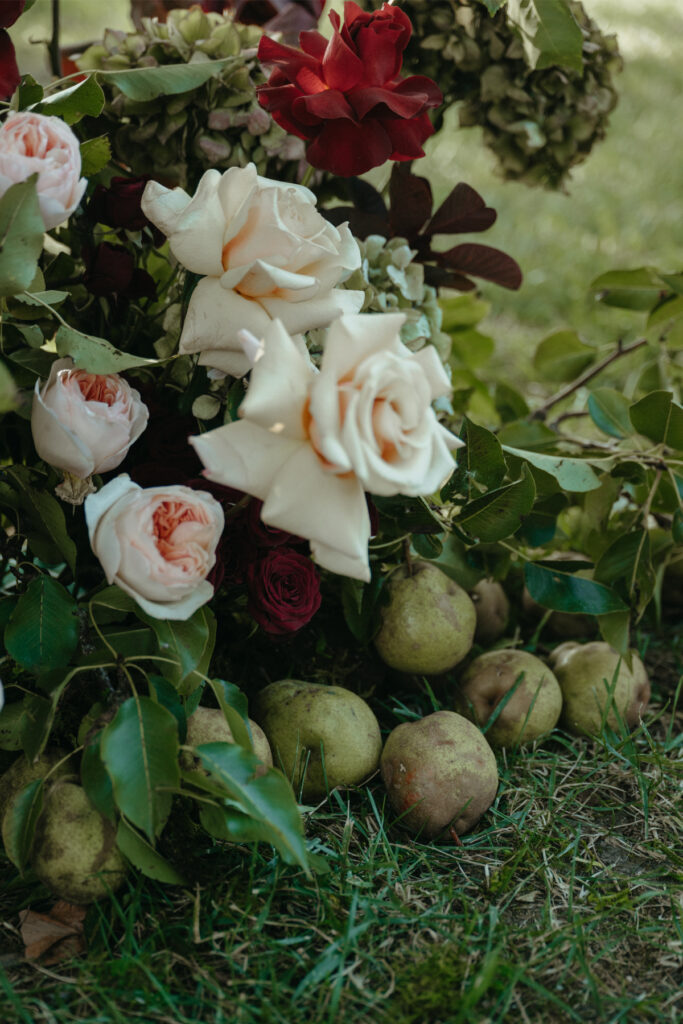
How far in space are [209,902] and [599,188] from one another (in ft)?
12.6

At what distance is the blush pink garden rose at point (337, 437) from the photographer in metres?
A: 0.86

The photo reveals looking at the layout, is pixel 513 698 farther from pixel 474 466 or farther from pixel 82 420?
pixel 82 420

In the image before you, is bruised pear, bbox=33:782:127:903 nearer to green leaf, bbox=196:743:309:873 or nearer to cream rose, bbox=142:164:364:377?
green leaf, bbox=196:743:309:873

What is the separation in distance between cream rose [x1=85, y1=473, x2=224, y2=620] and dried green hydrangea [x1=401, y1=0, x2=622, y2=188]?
38.5 inches

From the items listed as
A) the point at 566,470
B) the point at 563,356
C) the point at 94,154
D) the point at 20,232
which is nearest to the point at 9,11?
the point at 94,154

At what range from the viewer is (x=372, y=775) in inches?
50.8

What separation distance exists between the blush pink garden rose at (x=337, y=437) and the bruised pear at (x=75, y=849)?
391 millimetres

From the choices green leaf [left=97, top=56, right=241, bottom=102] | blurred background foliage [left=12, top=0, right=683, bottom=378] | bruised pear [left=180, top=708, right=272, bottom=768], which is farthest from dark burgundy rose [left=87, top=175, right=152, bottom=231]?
blurred background foliage [left=12, top=0, right=683, bottom=378]

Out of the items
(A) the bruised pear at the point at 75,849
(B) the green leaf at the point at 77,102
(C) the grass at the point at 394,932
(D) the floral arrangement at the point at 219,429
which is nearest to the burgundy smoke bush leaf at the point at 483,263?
(D) the floral arrangement at the point at 219,429

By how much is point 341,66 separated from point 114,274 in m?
0.42

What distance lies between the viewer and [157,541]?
3.26 ft

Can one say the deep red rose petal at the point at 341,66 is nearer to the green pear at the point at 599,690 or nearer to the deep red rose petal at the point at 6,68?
the deep red rose petal at the point at 6,68

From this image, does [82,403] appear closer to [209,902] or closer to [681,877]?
[209,902]

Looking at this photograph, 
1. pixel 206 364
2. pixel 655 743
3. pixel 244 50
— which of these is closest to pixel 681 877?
pixel 655 743
